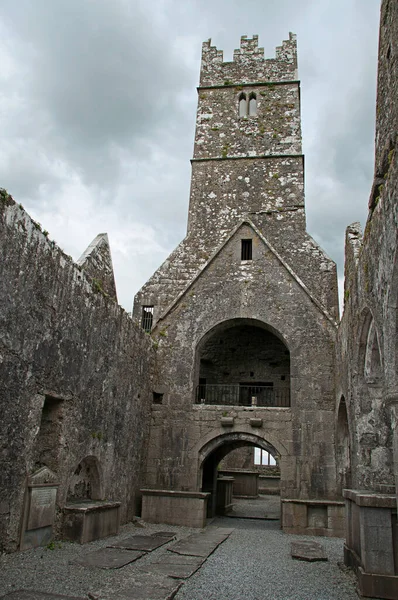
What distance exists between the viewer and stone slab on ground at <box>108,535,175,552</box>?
26.8 ft

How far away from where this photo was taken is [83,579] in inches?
238

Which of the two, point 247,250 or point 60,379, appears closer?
point 60,379

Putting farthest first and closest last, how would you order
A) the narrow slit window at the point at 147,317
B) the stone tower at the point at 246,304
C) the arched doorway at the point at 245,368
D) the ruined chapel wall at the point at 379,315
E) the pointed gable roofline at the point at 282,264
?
the arched doorway at the point at 245,368, the narrow slit window at the point at 147,317, the pointed gable roofline at the point at 282,264, the stone tower at the point at 246,304, the ruined chapel wall at the point at 379,315

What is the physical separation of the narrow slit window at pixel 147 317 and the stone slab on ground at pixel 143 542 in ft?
21.4

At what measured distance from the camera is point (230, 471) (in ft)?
65.2

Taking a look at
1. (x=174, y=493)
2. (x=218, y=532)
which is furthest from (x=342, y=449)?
(x=174, y=493)

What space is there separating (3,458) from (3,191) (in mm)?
3725

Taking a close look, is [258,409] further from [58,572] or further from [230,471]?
[230,471]

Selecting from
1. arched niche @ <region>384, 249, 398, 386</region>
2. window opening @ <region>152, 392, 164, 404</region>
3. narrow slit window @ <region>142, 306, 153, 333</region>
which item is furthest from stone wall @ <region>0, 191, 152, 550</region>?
arched niche @ <region>384, 249, 398, 386</region>

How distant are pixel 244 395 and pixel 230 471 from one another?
5.10m

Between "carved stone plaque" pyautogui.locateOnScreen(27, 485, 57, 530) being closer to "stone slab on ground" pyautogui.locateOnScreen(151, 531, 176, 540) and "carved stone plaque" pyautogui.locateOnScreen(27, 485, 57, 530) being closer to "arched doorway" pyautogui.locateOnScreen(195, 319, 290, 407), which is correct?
"stone slab on ground" pyautogui.locateOnScreen(151, 531, 176, 540)

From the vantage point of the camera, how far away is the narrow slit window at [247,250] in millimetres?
14750

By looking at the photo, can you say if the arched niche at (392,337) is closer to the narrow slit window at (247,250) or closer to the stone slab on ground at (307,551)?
the stone slab on ground at (307,551)

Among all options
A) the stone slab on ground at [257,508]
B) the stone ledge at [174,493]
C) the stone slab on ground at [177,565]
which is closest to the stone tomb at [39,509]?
the stone slab on ground at [177,565]
